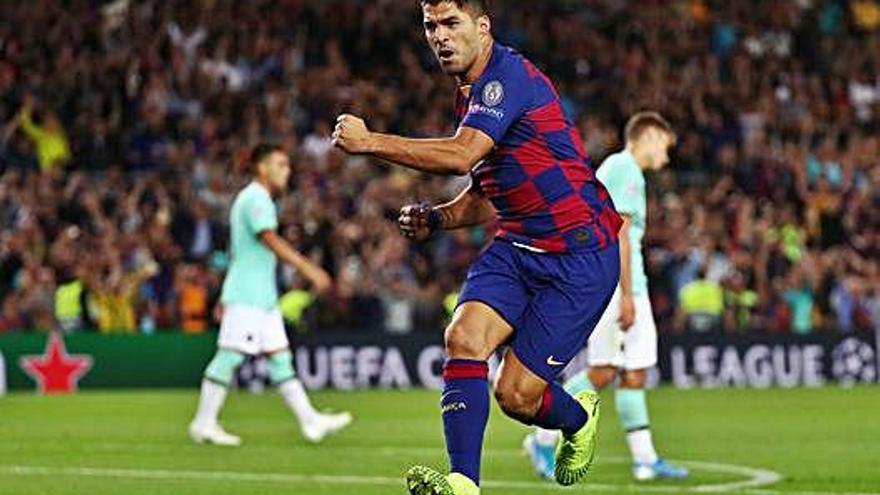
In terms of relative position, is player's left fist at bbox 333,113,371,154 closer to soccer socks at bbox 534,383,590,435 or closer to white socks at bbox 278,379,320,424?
soccer socks at bbox 534,383,590,435

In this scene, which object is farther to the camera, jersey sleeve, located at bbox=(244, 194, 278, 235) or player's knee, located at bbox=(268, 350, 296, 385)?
player's knee, located at bbox=(268, 350, 296, 385)

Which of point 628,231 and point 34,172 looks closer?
point 628,231

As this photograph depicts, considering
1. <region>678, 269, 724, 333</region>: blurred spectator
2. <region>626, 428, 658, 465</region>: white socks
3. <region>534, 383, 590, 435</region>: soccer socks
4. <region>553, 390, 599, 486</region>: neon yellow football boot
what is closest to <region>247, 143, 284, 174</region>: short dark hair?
<region>626, 428, 658, 465</region>: white socks

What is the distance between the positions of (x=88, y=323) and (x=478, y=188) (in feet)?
56.9

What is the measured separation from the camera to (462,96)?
32.3 feet

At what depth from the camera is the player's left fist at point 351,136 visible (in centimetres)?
908

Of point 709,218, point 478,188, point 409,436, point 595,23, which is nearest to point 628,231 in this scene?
point 478,188

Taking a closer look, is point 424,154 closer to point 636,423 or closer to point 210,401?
point 636,423

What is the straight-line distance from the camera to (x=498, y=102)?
31.3 feet

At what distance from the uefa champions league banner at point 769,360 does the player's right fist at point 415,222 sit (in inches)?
692

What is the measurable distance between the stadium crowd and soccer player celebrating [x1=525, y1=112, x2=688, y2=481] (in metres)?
12.3

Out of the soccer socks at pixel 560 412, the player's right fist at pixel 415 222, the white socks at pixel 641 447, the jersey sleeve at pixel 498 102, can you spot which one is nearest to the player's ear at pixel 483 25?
the jersey sleeve at pixel 498 102

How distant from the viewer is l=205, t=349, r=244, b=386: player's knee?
1697 centimetres

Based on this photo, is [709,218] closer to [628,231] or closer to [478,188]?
[628,231]
